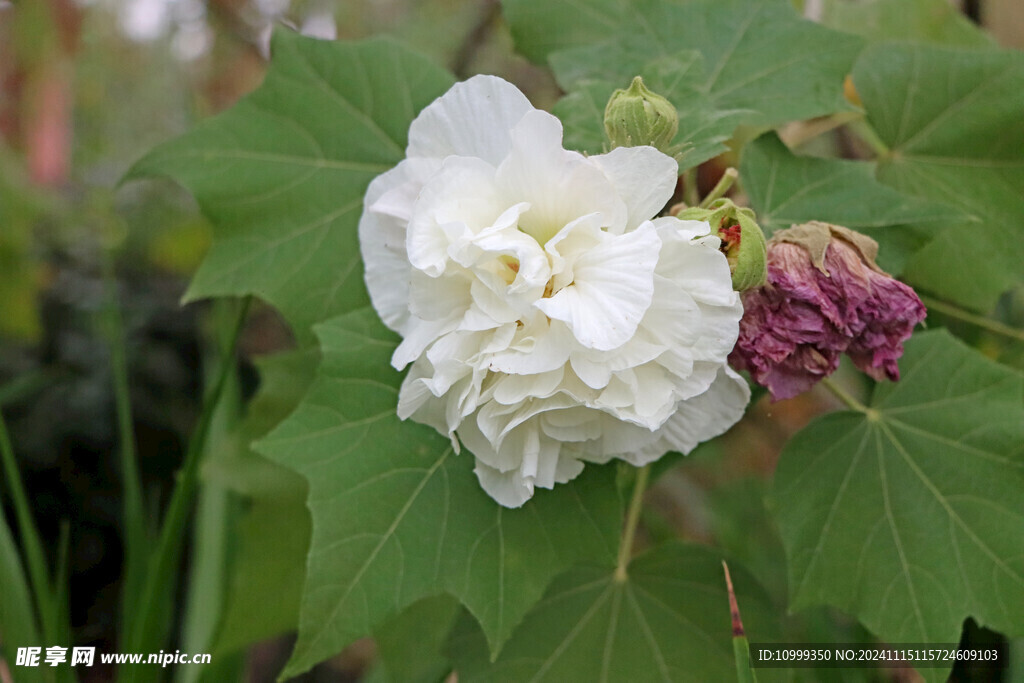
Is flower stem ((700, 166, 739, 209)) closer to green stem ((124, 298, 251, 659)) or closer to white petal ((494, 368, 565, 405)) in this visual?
white petal ((494, 368, 565, 405))

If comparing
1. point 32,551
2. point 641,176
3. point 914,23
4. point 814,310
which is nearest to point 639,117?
point 641,176

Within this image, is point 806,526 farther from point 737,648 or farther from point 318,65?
point 318,65

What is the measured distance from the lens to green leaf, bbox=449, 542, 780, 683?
0.67m

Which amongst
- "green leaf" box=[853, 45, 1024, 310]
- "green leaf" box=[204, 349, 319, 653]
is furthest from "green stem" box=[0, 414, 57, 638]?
"green leaf" box=[853, 45, 1024, 310]

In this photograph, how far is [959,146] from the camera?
73 cm

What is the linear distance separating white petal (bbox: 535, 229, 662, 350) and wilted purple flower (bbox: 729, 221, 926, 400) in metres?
0.13

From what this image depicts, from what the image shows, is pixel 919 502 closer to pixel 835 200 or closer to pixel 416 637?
pixel 835 200

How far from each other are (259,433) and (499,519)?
0.45 meters

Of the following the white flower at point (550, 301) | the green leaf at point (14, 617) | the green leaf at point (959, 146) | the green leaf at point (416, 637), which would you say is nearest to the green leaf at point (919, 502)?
the green leaf at point (959, 146)

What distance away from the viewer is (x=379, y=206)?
0.50m

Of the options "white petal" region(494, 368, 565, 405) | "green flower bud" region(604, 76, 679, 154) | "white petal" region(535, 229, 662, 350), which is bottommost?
"white petal" region(494, 368, 565, 405)

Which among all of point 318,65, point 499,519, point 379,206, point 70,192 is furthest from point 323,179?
point 70,192

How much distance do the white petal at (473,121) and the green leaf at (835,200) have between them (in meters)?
0.27

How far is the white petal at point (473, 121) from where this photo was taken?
48 centimetres
